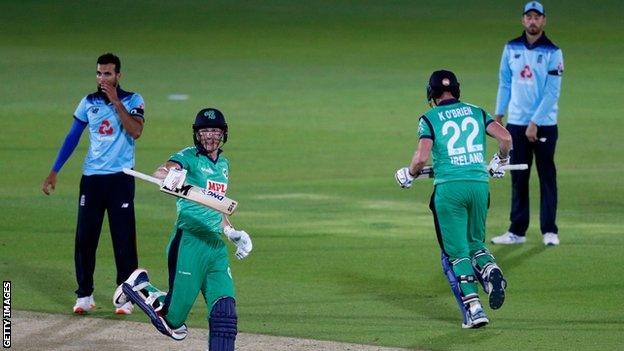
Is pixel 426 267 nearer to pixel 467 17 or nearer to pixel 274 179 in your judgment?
pixel 274 179

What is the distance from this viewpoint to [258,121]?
2514 centimetres

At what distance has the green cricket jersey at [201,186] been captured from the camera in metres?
10.1

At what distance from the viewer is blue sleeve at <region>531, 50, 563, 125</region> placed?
15219mm

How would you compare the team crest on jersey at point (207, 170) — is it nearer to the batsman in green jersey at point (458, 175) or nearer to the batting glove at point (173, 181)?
the batting glove at point (173, 181)

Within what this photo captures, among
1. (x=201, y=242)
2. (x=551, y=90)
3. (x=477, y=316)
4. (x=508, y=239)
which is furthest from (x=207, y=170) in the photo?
(x=551, y=90)

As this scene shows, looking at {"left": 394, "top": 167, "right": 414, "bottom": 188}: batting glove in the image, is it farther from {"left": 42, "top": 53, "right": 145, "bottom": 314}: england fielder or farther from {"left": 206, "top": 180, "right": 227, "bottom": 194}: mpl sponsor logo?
{"left": 42, "top": 53, "right": 145, "bottom": 314}: england fielder

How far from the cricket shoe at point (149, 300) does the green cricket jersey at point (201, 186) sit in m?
0.60

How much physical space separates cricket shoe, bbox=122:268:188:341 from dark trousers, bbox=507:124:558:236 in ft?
18.9

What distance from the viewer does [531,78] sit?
50.6ft

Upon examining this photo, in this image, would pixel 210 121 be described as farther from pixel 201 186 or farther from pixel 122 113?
pixel 122 113

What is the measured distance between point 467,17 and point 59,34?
1082 centimetres

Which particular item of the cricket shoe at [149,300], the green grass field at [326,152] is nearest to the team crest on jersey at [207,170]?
the cricket shoe at [149,300]

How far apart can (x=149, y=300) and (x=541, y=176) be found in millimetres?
6198

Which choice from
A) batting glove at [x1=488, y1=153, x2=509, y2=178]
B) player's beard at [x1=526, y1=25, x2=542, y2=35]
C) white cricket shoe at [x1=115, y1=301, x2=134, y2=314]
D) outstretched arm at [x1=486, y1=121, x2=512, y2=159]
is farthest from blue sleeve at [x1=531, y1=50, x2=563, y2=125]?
white cricket shoe at [x1=115, y1=301, x2=134, y2=314]
